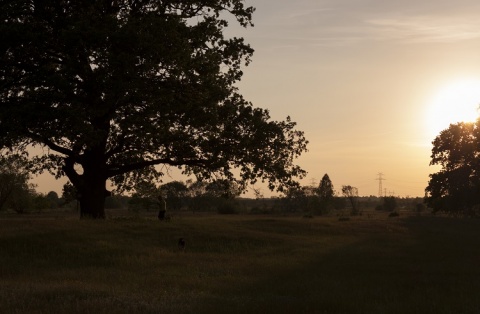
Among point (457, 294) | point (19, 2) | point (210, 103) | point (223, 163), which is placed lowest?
point (457, 294)

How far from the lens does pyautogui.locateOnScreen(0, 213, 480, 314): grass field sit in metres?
13.7

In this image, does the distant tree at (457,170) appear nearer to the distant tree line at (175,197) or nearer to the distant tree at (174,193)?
the distant tree line at (175,197)

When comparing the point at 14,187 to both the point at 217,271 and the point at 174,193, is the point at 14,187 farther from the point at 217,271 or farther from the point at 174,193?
the point at 217,271

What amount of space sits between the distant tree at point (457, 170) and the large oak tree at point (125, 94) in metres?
62.9

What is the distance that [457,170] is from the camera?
292 ft

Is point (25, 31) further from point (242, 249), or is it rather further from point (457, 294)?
point (457, 294)

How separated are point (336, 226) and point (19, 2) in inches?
1196

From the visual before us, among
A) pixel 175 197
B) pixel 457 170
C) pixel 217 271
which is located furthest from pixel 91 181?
pixel 175 197

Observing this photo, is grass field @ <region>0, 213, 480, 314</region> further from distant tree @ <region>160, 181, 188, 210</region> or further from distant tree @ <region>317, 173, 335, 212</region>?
distant tree @ <region>160, 181, 188, 210</region>

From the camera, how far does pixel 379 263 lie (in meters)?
24.8

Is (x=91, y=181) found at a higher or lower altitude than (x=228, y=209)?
higher

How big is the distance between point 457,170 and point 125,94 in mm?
74195

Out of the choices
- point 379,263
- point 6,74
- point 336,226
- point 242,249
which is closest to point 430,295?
point 379,263

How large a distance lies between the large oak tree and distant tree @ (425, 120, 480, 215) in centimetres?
6288
